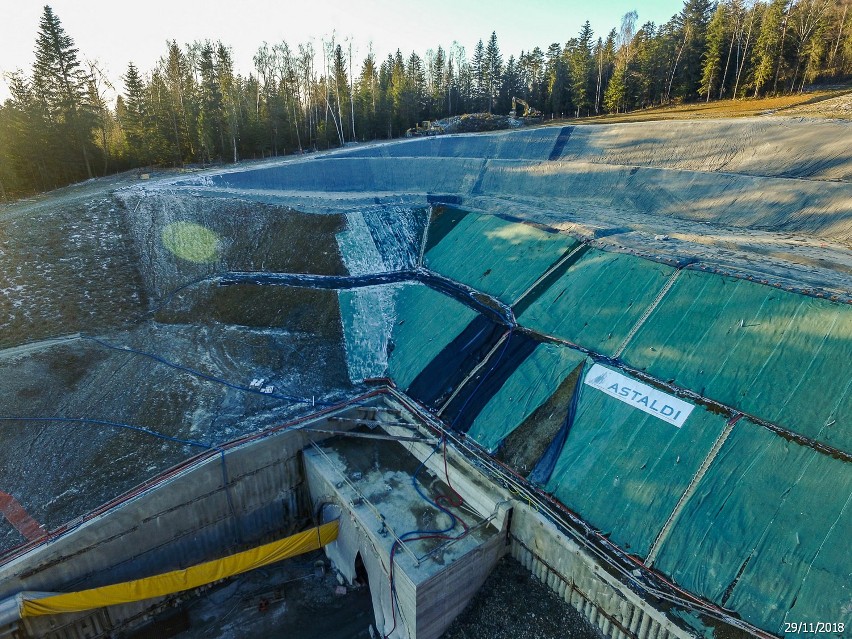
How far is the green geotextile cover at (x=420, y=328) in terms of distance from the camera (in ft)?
54.6

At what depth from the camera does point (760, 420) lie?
10414mm

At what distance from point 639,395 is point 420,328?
27.5 ft

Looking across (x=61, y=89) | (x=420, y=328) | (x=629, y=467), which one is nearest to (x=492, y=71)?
(x=61, y=89)

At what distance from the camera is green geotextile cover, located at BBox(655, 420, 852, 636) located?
828 cm

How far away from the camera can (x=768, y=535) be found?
29.5ft

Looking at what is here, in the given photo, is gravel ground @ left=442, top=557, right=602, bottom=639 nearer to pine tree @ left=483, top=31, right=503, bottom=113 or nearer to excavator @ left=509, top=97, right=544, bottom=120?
excavator @ left=509, top=97, right=544, bottom=120

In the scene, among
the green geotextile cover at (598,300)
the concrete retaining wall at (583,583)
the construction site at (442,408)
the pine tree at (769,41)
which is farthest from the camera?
the pine tree at (769,41)

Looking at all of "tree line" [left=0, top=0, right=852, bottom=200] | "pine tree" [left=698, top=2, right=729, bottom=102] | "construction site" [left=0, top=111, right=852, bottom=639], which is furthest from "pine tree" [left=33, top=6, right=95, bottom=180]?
"pine tree" [left=698, top=2, right=729, bottom=102]

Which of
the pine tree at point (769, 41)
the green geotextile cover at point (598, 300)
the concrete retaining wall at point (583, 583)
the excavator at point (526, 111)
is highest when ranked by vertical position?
the pine tree at point (769, 41)

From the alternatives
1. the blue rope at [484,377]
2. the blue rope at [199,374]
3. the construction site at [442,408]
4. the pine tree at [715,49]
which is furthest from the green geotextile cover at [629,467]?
the pine tree at [715,49]

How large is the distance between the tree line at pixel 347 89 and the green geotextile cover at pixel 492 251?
2596 centimetres

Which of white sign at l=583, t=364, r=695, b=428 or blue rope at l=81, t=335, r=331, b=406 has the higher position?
white sign at l=583, t=364, r=695, b=428
